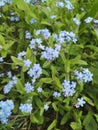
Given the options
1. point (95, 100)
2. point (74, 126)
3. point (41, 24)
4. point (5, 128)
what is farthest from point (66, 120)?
point (41, 24)

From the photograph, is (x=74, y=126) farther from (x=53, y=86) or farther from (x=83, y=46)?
(x=83, y=46)

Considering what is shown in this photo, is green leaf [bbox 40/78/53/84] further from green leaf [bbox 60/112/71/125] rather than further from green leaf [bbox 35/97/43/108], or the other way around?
green leaf [bbox 60/112/71/125]

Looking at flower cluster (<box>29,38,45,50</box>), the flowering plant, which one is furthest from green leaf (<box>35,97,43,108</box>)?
flower cluster (<box>29,38,45,50</box>)

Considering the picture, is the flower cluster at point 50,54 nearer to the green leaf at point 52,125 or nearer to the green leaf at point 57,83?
the green leaf at point 57,83

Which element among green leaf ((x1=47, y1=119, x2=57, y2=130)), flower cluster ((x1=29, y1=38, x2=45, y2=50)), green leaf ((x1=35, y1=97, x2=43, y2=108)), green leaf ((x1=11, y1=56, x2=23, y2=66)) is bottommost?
green leaf ((x1=47, y1=119, x2=57, y2=130))

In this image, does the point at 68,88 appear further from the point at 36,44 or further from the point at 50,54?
the point at 36,44

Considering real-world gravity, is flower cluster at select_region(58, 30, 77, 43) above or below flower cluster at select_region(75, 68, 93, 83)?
above

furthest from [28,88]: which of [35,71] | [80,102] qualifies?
[80,102]

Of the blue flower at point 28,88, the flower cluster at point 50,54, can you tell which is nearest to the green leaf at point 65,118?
the blue flower at point 28,88
